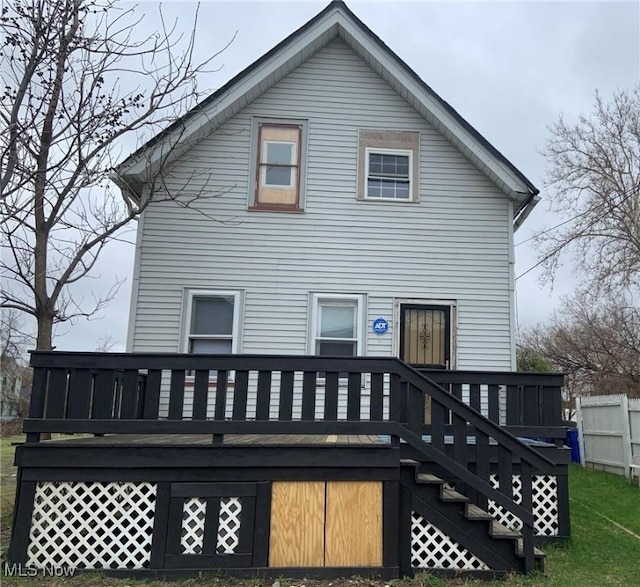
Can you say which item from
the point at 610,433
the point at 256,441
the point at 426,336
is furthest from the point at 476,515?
the point at 610,433

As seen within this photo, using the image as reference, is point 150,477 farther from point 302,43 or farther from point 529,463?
point 302,43

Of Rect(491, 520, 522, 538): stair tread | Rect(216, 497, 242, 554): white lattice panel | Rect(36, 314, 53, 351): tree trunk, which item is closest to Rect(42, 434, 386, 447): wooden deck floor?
Rect(216, 497, 242, 554): white lattice panel

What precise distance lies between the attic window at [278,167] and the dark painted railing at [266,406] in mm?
4036

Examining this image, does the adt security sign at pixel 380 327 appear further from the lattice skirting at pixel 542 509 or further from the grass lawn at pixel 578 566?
the grass lawn at pixel 578 566

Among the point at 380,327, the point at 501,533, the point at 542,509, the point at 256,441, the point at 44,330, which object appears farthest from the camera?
the point at 380,327

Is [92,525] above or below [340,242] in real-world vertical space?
below

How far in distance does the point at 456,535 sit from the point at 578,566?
1.42 m

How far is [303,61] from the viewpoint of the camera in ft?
28.9

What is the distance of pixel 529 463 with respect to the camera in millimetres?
5086

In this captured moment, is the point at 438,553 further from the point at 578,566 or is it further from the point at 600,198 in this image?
the point at 600,198

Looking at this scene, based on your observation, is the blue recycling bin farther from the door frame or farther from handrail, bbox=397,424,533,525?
handrail, bbox=397,424,533,525

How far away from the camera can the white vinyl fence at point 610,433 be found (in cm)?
1043

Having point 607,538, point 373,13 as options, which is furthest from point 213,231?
point 373,13

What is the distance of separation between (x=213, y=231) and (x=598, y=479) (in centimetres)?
885
